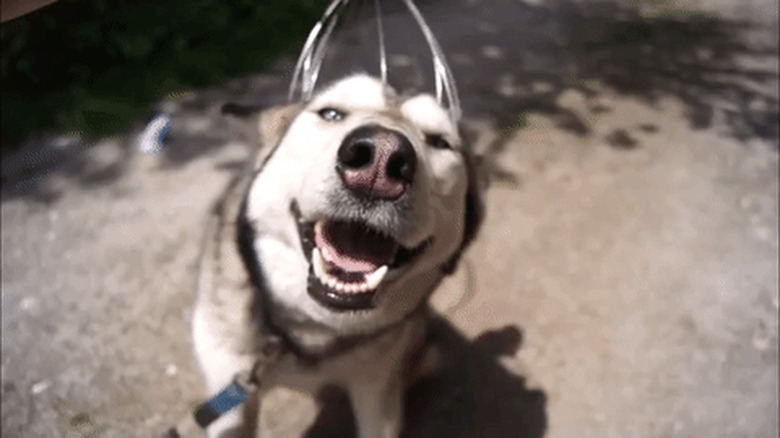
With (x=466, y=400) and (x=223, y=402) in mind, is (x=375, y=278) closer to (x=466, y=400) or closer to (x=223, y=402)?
(x=223, y=402)

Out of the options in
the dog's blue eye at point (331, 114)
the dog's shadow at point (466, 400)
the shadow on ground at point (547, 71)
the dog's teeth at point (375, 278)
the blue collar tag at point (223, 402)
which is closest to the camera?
the dog's teeth at point (375, 278)

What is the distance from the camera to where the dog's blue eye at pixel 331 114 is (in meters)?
2.01

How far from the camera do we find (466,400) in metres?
2.77

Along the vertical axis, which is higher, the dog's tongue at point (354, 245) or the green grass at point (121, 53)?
the dog's tongue at point (354, 245)

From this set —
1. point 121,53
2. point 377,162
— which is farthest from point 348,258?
point 121,53

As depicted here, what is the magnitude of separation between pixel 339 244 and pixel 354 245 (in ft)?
0.16

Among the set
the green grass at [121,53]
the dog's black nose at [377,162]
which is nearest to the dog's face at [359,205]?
the dog's black nose at [377,162]

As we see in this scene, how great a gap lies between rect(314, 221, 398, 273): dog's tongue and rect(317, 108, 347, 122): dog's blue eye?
403 mm

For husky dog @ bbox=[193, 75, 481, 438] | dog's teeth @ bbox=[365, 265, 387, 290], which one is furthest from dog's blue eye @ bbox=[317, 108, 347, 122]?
dog's teeth @ bbox=[365, 265, 387, 290]

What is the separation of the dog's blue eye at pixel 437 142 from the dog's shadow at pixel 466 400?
116 cm

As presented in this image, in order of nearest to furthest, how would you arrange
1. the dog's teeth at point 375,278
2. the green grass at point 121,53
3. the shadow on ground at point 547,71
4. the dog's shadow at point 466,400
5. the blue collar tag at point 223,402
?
the dog's teeth at point 375,278 < the blue collar tag at point 223,402 < the dog's shadow at point 466,400 < the shadow on ground at point 547,71 < the green grass at point 121,53

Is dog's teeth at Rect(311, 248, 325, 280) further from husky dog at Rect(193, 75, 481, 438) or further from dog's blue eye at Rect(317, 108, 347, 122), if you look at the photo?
dog's blue eye at Rect(317, 108, 347, 122)

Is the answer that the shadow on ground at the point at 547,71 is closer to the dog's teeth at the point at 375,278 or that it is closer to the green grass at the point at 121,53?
the green grass at the point at 121,53

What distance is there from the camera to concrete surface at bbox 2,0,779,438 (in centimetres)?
263
